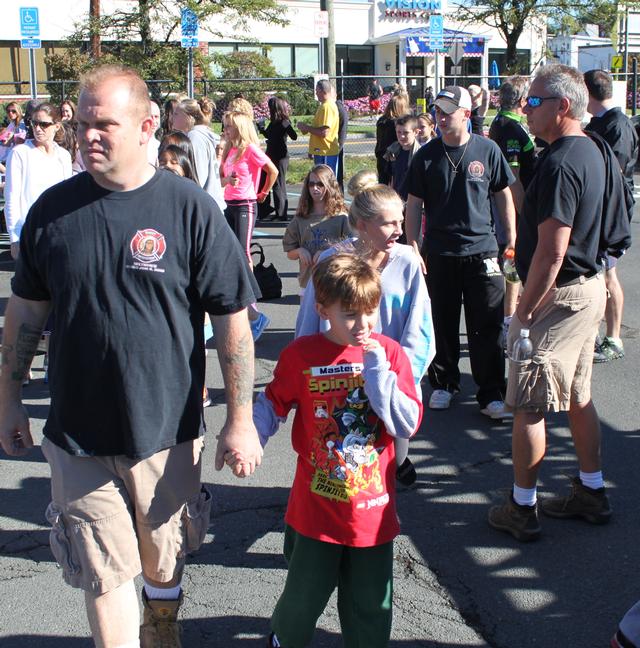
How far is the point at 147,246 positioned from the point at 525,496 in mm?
2296

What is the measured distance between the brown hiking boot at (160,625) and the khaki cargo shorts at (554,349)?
1808mm

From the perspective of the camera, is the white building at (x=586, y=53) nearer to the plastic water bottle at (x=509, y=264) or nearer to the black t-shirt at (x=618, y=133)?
the black t-shirt at (x=618, y=133)

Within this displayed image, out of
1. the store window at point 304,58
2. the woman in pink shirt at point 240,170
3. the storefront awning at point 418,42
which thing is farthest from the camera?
the store window at point 304,58

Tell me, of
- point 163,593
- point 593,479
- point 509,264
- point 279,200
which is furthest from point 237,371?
point 279,200

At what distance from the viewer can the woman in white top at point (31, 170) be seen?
20.7 feet

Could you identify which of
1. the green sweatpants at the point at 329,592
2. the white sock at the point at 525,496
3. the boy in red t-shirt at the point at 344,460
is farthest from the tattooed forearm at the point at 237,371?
the white sock at the point at 525,496

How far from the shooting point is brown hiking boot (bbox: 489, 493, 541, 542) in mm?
4137

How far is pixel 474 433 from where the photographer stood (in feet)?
18.1

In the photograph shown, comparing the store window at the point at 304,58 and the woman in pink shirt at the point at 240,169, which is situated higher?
the store window at the point at 304,58

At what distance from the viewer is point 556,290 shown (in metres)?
4.00

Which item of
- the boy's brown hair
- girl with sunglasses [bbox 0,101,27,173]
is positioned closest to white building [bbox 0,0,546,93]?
girl with sunglasses [bbox 0,101,27,173]

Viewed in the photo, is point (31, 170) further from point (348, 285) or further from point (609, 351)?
point (609, 351)

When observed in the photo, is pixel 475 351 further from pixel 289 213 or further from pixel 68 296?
pixel 289 213

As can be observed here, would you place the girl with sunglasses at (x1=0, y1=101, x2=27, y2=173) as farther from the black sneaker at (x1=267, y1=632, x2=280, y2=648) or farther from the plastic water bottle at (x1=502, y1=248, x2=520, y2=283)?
the black sneaker at (x1=267, y1=632, x2=280, y2=648)
